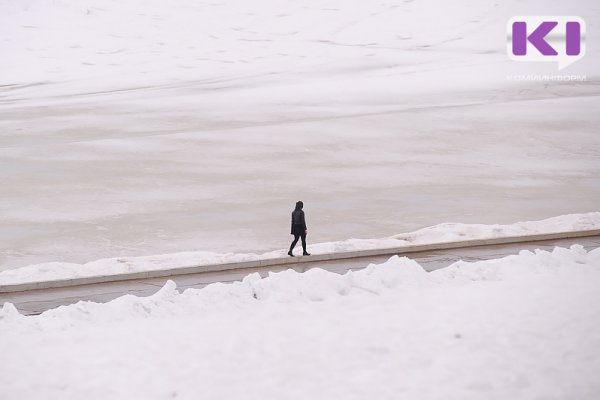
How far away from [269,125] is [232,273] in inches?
757

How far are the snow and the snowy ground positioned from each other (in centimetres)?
529

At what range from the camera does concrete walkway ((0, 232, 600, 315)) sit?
44.0ft

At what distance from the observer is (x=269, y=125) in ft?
111

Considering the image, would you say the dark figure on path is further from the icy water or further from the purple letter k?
the purple letter k

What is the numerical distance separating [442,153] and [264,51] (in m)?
29.6

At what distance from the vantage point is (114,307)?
38.9ft

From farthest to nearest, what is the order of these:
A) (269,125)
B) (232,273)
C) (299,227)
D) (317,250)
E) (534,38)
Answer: (534,38), (269,125), (317,250), (299,227), (232,273)

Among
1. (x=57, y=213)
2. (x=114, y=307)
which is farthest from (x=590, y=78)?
(x=114, y=307)

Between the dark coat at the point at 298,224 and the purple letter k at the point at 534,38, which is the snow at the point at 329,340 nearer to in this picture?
the dark coat at the point at 298,224

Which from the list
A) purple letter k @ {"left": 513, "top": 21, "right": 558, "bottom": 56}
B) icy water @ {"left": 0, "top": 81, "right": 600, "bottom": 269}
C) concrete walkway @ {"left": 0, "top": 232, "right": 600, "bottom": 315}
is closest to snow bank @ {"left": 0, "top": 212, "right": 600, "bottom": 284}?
concrete walkway @ {"left": 0, "top": 232, "right": 600, "bottom": 315}

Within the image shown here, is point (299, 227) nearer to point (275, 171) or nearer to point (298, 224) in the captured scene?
point (298, 224)

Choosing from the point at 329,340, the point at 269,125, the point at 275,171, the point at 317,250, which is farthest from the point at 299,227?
the point at 269,125

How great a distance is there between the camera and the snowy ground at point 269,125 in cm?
2044

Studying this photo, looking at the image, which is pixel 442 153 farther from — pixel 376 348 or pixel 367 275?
pixel 376 348
